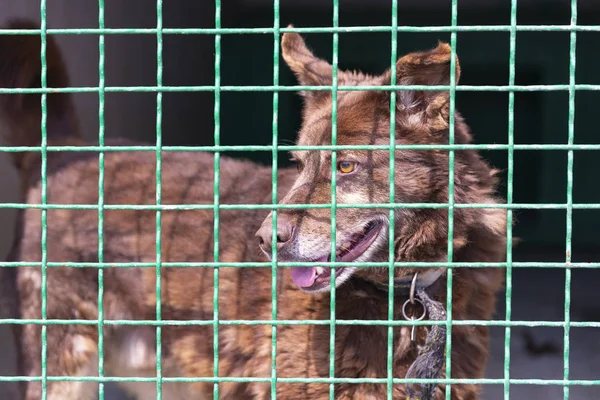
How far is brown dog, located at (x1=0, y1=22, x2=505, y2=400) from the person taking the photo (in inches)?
113

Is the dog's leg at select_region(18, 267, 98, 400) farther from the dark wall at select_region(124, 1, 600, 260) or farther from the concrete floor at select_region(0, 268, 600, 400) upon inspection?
the dark wall at select_region(124, 1, 600, 260)

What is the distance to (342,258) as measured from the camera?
2.90 meters

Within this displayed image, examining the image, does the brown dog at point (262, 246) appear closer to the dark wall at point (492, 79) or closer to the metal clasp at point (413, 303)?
the metal clasp at point (413, 303)

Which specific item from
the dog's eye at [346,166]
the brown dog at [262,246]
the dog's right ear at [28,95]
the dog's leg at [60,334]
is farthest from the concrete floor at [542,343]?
the dog's eye at [346,166]

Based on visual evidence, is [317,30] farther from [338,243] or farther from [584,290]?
[584,290]

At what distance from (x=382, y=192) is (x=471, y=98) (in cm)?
578

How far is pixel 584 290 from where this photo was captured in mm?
7203

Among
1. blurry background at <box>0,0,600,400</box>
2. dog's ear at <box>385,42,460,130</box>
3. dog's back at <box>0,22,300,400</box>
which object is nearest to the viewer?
dog's ear at <box>385,42,460,130</box>

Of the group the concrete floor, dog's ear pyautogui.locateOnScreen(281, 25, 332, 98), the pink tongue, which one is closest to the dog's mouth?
the pink tongue

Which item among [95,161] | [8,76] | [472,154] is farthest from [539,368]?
[8,76]

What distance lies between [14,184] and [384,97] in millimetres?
2332

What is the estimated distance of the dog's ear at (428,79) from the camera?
7.97 ft

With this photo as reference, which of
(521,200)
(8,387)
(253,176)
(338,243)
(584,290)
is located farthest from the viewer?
(521,200)

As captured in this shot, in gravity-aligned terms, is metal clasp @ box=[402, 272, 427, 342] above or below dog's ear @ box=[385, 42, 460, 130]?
below
